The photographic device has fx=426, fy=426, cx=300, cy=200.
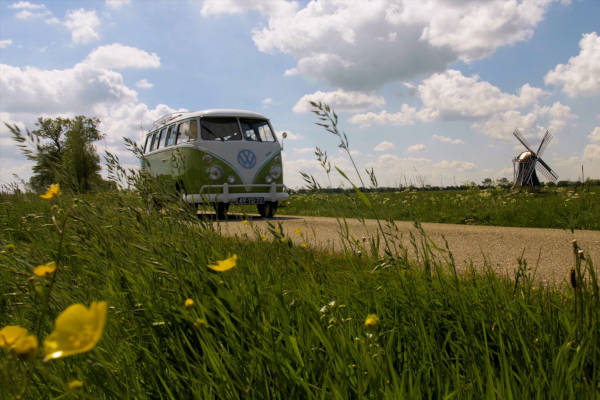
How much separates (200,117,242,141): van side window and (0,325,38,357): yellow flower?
9785mm

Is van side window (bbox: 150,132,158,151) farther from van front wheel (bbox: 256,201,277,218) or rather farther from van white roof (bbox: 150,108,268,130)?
van front wheel (bbox: 256,201,277,218)

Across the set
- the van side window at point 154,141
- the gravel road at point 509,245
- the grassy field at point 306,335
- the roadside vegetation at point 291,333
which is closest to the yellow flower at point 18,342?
the roadside vegetation at point 291,333

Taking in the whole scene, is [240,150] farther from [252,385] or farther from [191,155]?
[252,385]

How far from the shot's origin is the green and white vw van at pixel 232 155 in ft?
32.5

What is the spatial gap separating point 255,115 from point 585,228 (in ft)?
24.6

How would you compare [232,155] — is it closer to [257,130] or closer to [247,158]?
[247,158]

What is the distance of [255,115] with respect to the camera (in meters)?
10.8

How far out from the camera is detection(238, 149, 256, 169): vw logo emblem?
33.5ft

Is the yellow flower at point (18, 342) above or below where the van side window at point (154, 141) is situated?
below

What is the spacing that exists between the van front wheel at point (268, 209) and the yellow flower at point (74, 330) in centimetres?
1016

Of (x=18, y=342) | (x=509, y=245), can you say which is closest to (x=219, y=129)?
(x=509, y=245)

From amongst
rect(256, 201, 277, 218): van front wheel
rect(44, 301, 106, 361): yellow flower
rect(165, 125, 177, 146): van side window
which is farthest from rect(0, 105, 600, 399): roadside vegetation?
rect(165, 125, 177, 146): van side window

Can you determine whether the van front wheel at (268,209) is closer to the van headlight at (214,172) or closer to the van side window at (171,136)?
the van headlight at (214,172)

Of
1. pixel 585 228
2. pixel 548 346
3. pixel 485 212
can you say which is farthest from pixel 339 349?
pixel 485 212
